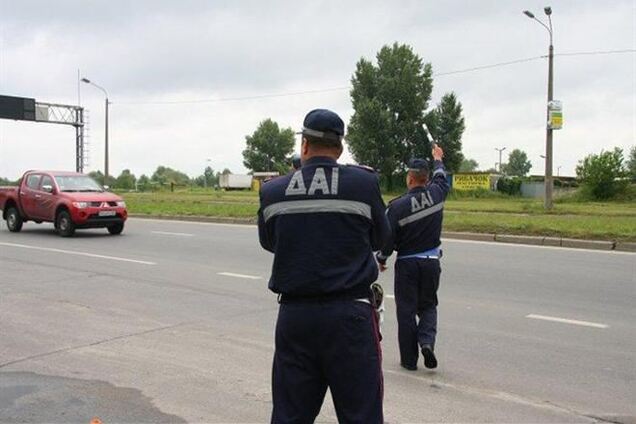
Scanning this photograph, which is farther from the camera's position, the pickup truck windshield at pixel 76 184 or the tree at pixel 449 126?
the tree at pixel 449 126

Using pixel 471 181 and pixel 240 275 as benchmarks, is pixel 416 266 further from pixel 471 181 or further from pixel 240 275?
pixel 471 181

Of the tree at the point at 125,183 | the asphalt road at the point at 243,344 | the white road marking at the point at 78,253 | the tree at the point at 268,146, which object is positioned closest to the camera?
the asphalt road at the point at 243,344

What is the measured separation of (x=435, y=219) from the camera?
5.58 meters

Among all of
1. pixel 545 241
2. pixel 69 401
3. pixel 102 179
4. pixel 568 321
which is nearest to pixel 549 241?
pixel 545 241

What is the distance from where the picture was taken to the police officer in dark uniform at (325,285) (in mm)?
2887

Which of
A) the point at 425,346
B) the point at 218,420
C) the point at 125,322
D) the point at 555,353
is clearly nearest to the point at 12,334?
the point at 125,322

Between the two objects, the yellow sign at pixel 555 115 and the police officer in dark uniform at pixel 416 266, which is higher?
the yellow sign at pixel 555 115

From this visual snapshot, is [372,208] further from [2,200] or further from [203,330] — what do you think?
[2,200]

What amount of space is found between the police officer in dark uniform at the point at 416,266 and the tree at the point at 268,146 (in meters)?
95.1

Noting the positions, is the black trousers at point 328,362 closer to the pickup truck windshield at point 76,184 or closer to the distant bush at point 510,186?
the pickup truck windshield at point 76,184

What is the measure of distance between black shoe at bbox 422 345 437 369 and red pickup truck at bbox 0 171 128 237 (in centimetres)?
1272

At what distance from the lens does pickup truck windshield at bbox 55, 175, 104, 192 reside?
1724 cm

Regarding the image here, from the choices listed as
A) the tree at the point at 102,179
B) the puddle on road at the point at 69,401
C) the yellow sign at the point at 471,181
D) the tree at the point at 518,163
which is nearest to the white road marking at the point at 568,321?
the puddle on road at the point at 69,401

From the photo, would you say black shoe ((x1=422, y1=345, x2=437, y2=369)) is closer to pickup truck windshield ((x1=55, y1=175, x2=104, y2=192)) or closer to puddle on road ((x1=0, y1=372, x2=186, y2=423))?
puddle on road ((x1=0, y1=372, x2=186, y2=423))
